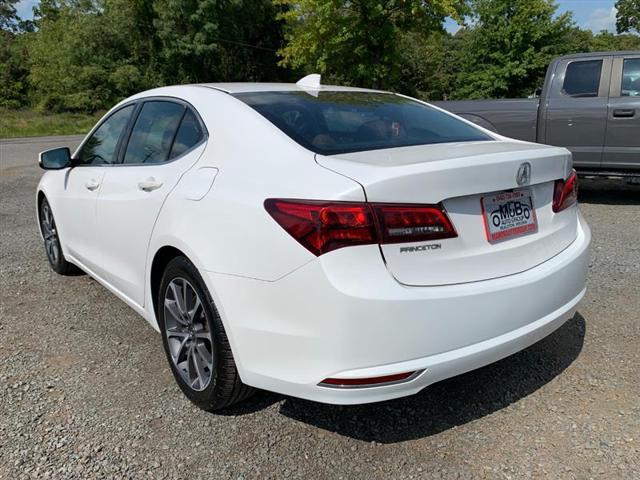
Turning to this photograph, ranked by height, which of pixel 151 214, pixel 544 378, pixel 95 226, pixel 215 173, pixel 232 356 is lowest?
pixel 544 378

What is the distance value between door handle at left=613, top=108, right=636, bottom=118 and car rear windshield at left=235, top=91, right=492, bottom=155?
4762 mm

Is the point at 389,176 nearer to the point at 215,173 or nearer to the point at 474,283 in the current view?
the point at 474,283

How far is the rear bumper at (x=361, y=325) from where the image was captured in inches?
77.5

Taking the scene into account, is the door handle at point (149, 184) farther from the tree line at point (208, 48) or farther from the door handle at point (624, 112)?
the tree line at point (208, 48)

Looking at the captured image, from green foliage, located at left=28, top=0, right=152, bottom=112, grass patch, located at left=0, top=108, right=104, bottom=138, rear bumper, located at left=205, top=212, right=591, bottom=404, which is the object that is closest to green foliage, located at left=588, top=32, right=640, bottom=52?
green foliage, located at left=28, top=0, right=152, bottom=112

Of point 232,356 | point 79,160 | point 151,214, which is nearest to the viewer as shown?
point 232,356

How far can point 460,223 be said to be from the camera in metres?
2.15

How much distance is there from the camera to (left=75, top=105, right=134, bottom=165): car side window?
359 cm

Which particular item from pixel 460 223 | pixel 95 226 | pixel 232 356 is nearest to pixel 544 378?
pixel 460 223

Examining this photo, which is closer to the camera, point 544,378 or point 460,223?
point 460,223

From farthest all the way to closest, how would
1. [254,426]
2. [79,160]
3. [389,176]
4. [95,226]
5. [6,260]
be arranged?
[6,260]
[79,160]
[95,226]
[254,426]
[389,176]

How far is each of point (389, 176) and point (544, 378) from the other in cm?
166

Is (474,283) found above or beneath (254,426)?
above

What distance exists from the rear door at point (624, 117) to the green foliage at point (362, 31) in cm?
1113
